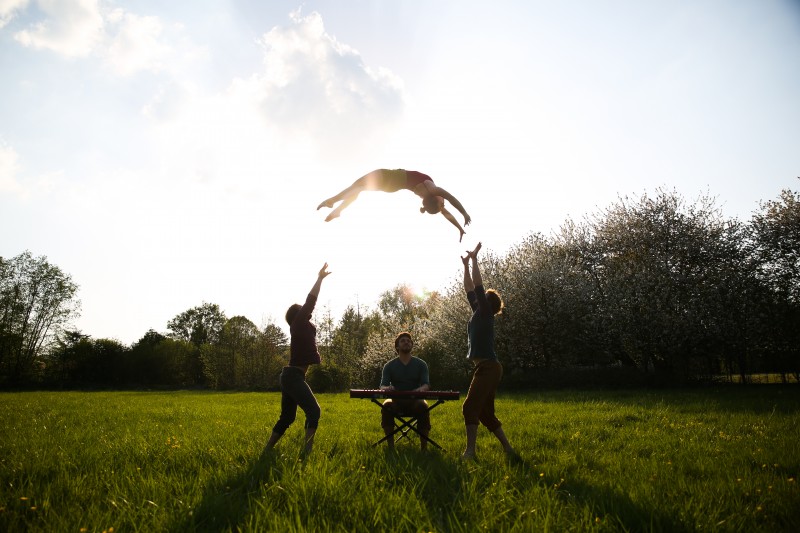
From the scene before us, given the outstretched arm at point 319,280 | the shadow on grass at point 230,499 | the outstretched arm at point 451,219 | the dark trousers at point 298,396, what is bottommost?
the shadow on grass at point 230,499

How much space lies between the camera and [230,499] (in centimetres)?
380

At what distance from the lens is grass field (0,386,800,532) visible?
3.35m

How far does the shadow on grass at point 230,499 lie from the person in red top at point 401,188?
397 cm

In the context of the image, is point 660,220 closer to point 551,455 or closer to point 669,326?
point 669,326

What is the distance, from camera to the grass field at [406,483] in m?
3.35

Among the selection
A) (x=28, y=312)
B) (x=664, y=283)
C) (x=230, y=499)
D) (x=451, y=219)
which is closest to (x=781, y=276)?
(x=664, y=283)

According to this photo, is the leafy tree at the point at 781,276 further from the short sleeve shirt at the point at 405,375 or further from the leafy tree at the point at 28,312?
the leafy tree at the point at 28,312

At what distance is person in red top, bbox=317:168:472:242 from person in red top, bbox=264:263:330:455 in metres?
1.52

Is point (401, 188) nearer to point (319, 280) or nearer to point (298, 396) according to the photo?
point (319, 280)

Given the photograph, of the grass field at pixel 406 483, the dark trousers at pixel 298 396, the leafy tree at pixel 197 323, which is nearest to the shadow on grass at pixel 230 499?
the grass field at pixel 406 483

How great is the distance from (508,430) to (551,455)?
2485 millimetres

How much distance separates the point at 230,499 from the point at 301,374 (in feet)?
7.93

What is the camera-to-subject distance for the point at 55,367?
46.3 metres

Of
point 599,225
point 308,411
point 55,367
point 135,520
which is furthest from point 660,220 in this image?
point 55,367
